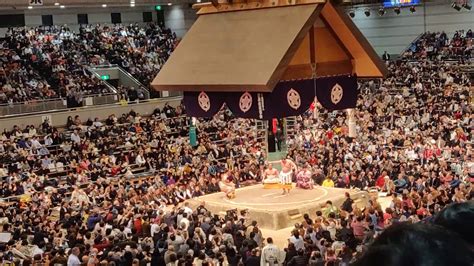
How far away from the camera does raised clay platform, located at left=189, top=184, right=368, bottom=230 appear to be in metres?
10.6

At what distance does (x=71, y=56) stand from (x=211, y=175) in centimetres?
835

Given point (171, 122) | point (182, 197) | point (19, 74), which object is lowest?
point (182, 197)

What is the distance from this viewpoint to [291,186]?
11.7 metres

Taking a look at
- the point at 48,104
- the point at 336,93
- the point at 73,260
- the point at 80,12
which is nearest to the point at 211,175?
the point at 48,104

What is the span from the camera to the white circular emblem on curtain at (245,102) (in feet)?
21.2

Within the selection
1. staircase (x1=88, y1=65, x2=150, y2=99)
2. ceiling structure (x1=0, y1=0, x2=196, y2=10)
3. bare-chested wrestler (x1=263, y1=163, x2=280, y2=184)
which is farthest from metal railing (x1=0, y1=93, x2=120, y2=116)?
bare-chested wrestler (x1=263, y1=163, x2=280, y2=184)

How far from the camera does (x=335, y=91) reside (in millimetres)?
6836

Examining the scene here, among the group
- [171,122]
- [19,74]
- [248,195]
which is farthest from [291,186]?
[19,74]

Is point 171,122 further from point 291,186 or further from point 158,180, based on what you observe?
point 291,186

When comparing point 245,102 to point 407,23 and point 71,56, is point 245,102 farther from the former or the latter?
point 407,23

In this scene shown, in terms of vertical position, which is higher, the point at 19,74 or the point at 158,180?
the point at 19,74

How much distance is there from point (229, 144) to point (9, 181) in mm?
5387

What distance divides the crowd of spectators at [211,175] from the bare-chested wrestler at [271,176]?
1232 mm

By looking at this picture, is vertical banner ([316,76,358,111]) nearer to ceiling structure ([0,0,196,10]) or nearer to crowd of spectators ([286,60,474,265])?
crowd of spectators ([286,60,474,265])
